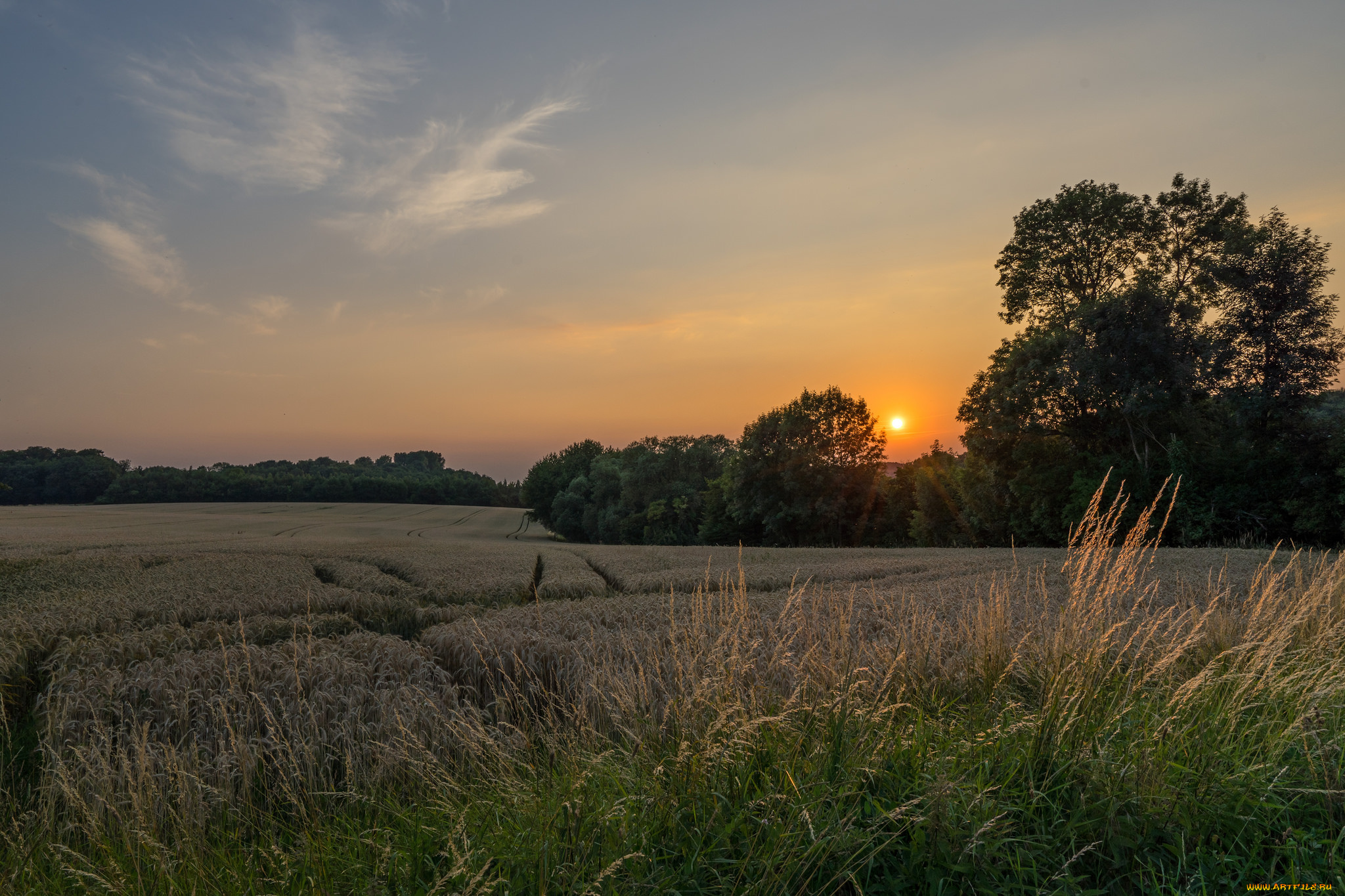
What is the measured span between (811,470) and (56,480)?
344 ft

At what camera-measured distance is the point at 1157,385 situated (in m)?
28.8

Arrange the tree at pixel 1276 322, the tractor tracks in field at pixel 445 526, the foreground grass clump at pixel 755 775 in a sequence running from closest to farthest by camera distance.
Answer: the foreground grass clump at pixel 755 775
the tree at pixel 1276 322
the tractor tracks in field at pixel 445 526

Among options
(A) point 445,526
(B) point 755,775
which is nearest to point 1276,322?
(B) point 755,775

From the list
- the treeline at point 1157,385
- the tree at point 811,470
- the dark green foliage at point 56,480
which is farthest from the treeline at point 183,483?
the treeline at point 1157,385

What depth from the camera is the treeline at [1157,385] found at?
27266 mm

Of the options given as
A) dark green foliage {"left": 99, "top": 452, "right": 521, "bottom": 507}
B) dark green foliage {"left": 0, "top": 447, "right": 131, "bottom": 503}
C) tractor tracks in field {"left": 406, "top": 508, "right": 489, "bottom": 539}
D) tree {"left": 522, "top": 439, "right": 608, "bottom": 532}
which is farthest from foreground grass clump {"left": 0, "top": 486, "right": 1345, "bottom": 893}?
dark green foliage {"left": 0, "top": 447, "right": 131, "bottom": 503}

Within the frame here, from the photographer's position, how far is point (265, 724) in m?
6.12

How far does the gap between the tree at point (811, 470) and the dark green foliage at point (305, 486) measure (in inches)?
2709

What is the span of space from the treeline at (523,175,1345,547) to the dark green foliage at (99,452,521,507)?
82597mm

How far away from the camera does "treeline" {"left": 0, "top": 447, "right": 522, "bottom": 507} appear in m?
86.4

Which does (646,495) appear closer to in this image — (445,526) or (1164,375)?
(445,526)

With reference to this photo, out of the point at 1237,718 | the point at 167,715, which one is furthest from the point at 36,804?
the point at 1237,718

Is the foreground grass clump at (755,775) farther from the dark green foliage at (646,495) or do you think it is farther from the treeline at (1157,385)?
the dark green foliage at (646,495)

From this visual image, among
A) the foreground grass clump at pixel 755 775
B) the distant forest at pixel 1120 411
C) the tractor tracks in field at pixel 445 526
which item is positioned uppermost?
the distant forest at pixel 1120 411
